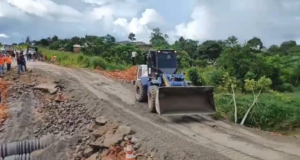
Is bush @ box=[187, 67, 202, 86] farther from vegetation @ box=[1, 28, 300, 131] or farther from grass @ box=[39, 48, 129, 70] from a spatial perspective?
grass @ box=[39, 48, 129, 70]

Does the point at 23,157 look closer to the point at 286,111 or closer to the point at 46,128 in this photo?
the point at 46,128

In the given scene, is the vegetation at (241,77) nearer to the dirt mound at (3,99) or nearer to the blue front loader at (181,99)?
the blue front loader at (181,99)

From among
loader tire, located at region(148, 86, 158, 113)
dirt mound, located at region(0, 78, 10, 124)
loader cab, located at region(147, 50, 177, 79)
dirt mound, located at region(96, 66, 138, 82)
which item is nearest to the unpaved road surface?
loader tire, located at region(148, 86, 158, 113)

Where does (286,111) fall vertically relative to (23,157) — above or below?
above

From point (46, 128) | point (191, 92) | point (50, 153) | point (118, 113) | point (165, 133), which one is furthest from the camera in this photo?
point (46, 128)

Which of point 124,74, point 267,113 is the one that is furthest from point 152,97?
point 124,74

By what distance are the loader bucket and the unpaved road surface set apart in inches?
15.5

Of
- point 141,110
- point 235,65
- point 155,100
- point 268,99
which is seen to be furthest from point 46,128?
point 235,65

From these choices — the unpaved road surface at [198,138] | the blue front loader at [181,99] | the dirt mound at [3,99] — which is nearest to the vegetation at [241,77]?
the blue front loader at [181,99]

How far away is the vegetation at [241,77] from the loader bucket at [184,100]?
1406 millimetres

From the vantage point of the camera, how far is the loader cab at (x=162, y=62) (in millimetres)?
14391

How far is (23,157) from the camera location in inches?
503

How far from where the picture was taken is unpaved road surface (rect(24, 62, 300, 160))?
30.1ft

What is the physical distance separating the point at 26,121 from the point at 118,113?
464 cm
